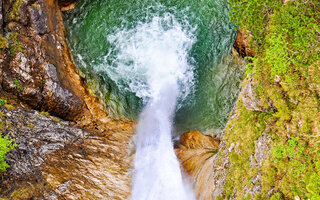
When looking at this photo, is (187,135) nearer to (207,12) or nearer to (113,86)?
(113,86)

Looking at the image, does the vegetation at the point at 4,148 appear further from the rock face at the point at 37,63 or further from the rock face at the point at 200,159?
the rock face at the point at 200,159

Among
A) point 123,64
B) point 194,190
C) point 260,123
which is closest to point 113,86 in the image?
point 123,64

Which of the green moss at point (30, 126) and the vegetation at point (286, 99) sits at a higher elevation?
the vegetation at point (286, 99)

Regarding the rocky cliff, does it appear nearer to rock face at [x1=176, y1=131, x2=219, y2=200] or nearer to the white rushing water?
the white rushing water

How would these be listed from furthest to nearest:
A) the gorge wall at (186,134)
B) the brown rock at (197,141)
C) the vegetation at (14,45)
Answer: the brown rock at (197,141) → the vegetation at (14,45) → the gorge wall at (186,134)

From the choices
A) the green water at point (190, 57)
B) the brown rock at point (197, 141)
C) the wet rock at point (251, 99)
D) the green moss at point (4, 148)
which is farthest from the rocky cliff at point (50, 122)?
the wet rock at point (251, 99)

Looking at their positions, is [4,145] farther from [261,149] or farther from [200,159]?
[261,149]
